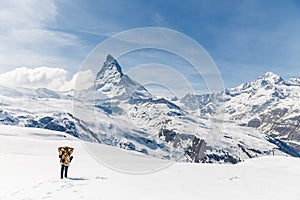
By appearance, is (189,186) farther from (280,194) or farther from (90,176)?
(90,176)

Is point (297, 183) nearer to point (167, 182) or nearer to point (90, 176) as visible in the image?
point (167, 182)

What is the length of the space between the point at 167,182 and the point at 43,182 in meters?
7.48

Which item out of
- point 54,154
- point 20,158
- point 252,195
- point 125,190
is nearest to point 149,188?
point 125,190

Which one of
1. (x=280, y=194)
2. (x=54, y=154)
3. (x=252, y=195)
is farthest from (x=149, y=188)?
(x=54, y=154)

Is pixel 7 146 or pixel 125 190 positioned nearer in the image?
pixel 125 190

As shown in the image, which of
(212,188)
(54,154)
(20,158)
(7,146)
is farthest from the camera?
(7,146)

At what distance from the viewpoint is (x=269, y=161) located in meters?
35.7

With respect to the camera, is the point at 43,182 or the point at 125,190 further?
the point at 43,182

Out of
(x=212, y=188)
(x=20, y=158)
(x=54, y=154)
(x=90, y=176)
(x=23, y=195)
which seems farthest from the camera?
(x=54, y=154)

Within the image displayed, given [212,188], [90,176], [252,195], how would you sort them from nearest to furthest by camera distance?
1. [252,195]
2. [212,188]
3. [90,176]

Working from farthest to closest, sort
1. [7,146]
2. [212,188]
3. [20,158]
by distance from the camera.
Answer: [7,146], [20,158], [212,188]

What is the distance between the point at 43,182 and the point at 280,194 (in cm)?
1377

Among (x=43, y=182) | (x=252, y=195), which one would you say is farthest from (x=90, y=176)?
(x=252, y=195)

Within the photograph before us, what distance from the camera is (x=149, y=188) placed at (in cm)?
1748
